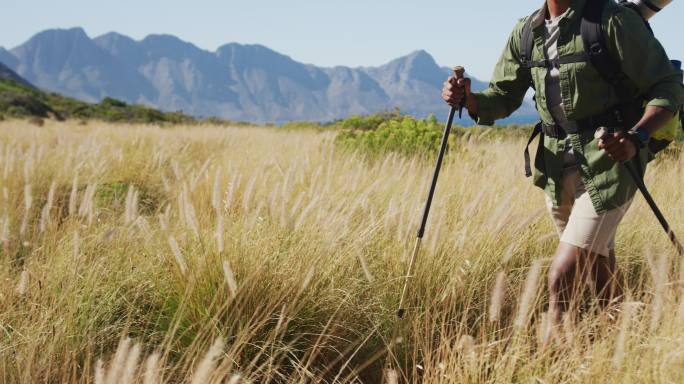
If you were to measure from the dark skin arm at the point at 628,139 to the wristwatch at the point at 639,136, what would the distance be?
1 centimetres

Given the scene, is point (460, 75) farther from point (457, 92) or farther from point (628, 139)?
point (628, 139)

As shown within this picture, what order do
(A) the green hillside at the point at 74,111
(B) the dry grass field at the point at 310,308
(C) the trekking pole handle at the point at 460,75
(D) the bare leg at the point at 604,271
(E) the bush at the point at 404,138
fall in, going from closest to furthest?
(B) the dry grass field at the point at 310,308, (D) the bare leg at the point at 604,271, (C) the trekking pole handle at the point at 460,75, (E) the bush at the point at 404,138, (A) the green hillside at the point at 74,111

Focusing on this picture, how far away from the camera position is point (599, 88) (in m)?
2.43

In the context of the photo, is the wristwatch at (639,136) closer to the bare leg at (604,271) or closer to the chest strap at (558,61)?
the chest strap at (558,61)

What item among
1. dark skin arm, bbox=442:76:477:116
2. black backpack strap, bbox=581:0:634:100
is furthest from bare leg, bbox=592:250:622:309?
dark skin arm, bbox=442:76:477:116

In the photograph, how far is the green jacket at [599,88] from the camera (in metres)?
2.29

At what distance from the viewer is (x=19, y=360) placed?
2039 mm

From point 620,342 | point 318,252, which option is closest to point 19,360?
point 318,252

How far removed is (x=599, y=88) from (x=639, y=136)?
0.31 metres

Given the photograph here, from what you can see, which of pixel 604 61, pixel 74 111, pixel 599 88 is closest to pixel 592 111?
pixel 599 88

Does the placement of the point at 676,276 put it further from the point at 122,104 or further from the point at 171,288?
the point at 122,104

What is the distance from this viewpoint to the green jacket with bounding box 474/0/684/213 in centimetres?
229

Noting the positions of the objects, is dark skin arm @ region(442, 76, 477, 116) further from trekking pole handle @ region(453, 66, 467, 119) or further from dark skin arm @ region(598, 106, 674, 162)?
dark skin arm @ region(598, 106, 674, 162)

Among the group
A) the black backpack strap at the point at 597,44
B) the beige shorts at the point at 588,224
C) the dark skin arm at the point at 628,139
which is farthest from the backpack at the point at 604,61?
the beige shorts at the point at 588,224
